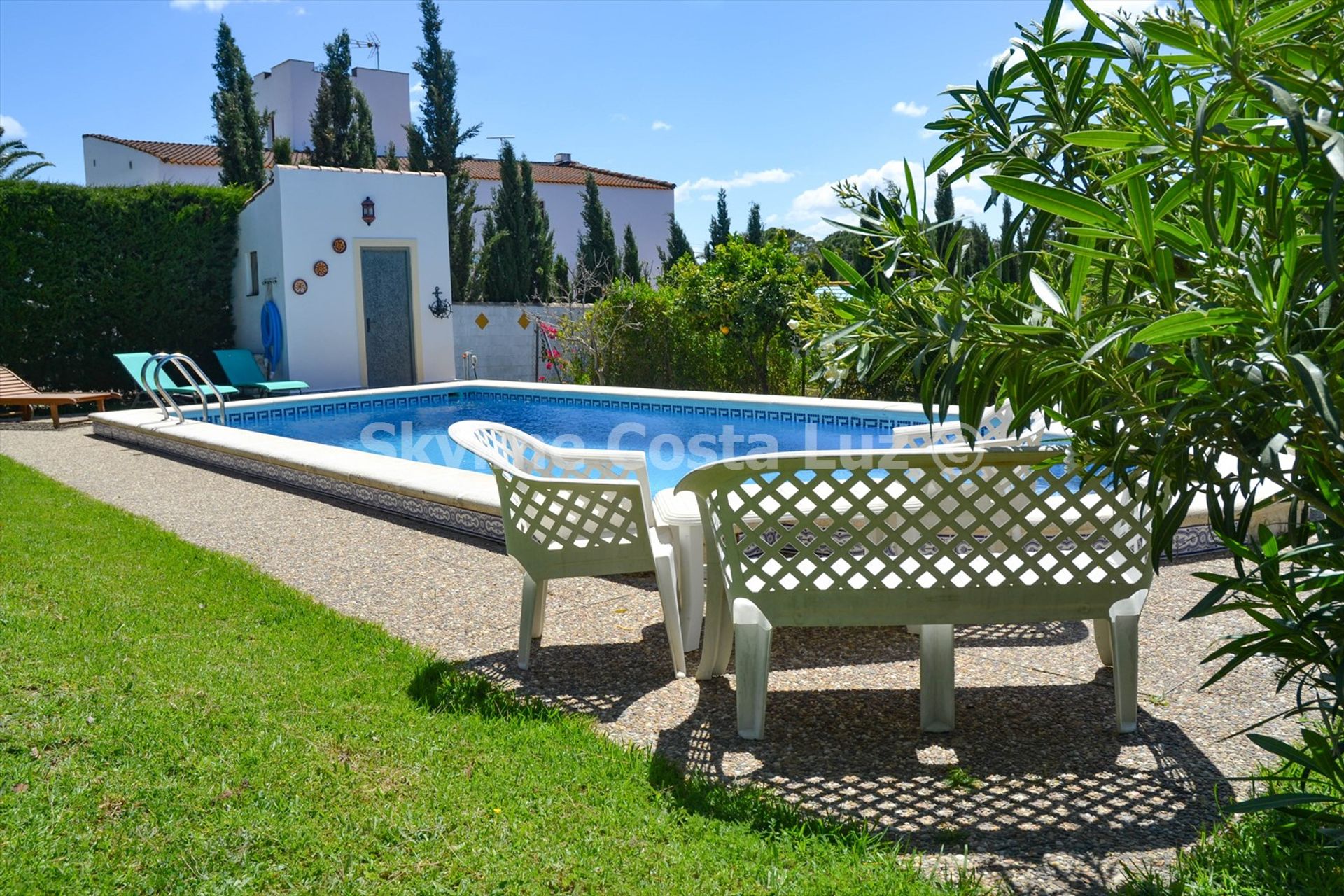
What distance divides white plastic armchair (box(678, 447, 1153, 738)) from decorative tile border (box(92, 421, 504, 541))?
2.71 m

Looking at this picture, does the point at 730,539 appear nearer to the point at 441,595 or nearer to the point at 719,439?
the point at 441,595

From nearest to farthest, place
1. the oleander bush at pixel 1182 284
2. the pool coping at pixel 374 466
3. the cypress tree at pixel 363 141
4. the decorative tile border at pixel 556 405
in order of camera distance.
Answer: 1. the oleander bush at pixel 1182 284
2. the pool coping at pixel 374 466
3. the decorative tile border at pixel 556 405
4. the cypress tree at pixel 363 141

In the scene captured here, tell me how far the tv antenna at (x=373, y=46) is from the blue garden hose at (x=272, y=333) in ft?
60.3

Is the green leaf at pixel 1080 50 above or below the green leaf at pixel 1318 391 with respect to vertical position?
above

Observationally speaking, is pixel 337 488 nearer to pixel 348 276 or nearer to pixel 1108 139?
pixel 1108 139

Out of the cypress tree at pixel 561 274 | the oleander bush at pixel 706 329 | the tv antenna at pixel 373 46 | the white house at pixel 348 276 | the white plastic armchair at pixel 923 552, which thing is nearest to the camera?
the white plastic armchair at pixel 923 552

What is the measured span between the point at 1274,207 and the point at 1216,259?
0.11 m

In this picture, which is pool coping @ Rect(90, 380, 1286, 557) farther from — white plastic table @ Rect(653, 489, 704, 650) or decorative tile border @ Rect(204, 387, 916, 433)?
white plastic table @ Rect(653, 489, 704, 650)

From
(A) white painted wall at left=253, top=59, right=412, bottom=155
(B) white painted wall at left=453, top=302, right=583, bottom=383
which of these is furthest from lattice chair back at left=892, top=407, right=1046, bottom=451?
(A) white painted wall at left=253, top=59, right=412, bottom=155

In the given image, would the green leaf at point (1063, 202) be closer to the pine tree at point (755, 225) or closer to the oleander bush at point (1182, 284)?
the oleander bush at point (1182, 284)

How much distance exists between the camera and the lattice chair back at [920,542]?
9.49 ft

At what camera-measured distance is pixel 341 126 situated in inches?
843

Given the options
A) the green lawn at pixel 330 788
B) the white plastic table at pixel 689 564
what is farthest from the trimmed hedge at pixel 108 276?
the white plastic table at pixel 689 564

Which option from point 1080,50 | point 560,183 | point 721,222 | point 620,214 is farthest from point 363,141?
point 1080,50
